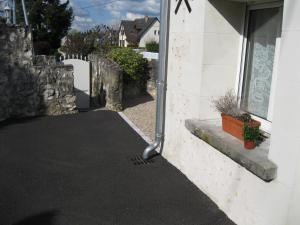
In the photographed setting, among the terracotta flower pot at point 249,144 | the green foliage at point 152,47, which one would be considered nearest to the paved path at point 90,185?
the terracotta flower pot at point 249,144

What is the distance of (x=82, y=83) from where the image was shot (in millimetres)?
10477

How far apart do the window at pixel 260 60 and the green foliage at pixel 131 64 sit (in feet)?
22.1

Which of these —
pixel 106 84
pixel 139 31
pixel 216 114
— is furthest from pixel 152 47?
pixel 139 31

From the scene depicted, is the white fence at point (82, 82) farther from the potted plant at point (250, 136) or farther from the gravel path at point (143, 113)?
the potted plant at point (250, 136)

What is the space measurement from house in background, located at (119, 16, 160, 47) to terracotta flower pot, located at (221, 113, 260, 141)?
50.7m

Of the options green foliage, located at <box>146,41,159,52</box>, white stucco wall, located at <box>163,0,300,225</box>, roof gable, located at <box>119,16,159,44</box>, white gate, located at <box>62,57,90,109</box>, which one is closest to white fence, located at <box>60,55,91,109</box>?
white gate, located at <box>62,57,90,109</box>

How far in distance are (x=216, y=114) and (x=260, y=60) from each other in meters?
0.90

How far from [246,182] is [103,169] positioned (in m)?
2.32

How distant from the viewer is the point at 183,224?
348 cm

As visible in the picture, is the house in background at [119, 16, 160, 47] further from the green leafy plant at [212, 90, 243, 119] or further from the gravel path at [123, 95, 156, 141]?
the green leafy plant at [212, 90, 243, 119]

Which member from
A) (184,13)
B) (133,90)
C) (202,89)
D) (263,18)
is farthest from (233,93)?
(133,90)

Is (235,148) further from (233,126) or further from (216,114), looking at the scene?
(216,114)

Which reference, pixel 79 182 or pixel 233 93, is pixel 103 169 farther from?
pixel 233 93

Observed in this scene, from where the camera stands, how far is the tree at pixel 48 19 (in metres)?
26.9
